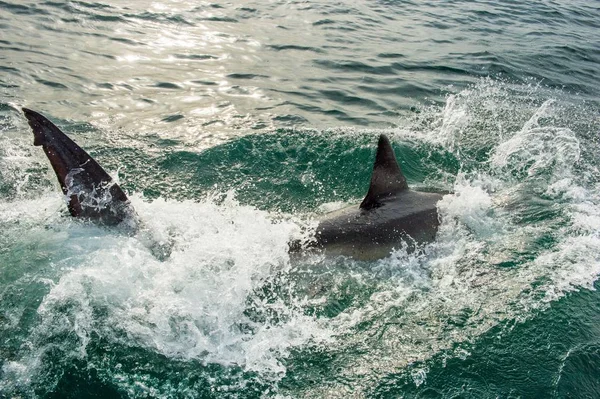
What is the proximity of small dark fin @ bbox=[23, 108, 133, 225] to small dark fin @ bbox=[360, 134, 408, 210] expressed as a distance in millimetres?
2293

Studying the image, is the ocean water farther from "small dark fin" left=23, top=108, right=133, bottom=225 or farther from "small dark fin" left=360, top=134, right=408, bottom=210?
"small dark fin" left=360, top=134, right=408, bottom=210

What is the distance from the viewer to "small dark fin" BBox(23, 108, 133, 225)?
15.4 feet

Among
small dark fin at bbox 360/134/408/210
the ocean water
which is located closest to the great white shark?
small dark fin at bbox 360/134/408/210

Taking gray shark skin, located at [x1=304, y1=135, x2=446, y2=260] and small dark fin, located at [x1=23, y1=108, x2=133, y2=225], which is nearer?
small dark fin, located at [x1=23, y1=108, x2=133, y2=225]

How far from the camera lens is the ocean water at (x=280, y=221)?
380 cm

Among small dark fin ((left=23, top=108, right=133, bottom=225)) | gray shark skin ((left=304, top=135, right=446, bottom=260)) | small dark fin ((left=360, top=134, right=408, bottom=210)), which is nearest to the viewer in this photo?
small dark fin ((left=23, top=108, right=133, bottom=225))

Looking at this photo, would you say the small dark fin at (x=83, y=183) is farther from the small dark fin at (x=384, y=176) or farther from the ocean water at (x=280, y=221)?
the small dark fin at (x=384, y=176)

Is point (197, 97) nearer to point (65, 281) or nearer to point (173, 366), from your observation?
point (65, 281)

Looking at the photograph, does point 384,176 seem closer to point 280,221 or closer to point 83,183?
point 280,221

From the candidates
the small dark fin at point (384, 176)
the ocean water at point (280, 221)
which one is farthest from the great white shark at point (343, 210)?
the ocean water at point (280, 221)

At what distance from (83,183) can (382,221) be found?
2.71 metres

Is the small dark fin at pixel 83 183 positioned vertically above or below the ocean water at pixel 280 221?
above

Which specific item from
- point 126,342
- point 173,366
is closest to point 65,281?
point 126,342

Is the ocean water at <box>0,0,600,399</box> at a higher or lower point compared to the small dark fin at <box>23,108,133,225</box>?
lower
